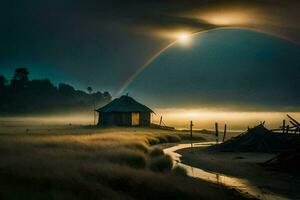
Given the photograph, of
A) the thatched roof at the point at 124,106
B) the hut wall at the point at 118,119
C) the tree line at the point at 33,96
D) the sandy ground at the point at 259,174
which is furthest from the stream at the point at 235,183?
the tree line at the point at 33,96

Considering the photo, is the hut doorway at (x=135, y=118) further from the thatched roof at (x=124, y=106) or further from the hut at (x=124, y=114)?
the thatched roof at (x=124, y=106)

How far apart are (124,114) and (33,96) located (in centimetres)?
9715

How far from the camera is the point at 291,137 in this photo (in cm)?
4453

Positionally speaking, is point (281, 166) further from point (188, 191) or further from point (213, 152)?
point (213, 152)

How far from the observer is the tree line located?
157 metres

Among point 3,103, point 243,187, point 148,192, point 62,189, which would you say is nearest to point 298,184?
point 243,187

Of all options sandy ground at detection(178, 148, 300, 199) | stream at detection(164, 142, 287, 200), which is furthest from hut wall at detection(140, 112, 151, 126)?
stream at detection(164, 142, 287, 200)

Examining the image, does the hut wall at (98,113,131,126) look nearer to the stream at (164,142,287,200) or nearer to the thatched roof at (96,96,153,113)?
the thatched roof at (96,96,153,113)

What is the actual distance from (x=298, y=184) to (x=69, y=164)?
43.7 feet

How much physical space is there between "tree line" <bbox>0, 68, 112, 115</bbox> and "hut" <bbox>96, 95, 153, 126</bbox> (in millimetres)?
76032

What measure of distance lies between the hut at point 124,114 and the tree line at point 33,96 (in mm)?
76032

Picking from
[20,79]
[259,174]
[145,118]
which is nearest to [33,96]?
[20,79]

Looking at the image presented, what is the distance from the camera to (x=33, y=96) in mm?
170125

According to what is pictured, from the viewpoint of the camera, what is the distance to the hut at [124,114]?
84.0m
